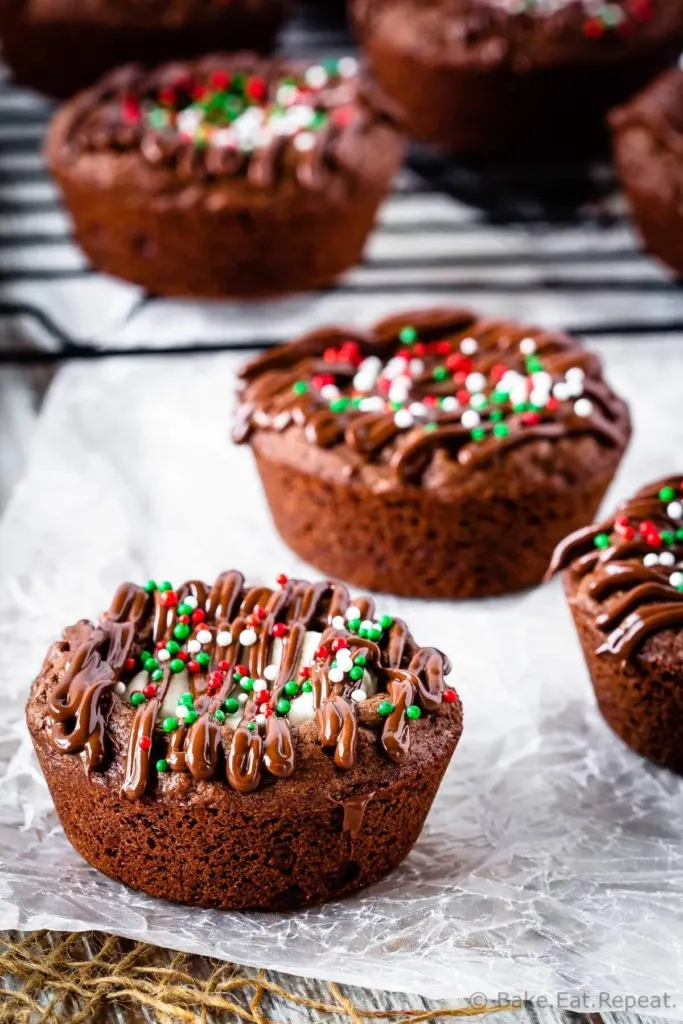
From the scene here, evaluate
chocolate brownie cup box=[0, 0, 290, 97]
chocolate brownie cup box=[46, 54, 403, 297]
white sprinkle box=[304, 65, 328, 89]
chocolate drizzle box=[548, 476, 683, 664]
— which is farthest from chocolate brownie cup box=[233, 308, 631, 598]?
chocolate brownie cup box=[0, 0, 290, 97]

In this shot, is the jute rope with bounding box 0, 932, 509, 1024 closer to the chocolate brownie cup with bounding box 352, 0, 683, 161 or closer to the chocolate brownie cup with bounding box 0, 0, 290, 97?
the chocolate brownie cup with bounding box 352, 0, 683, 161

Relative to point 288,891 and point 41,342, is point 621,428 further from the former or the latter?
point 41,342

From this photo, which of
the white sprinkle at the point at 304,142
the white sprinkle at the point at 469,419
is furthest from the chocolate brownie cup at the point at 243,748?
the white sprinkle at the point at 304,142

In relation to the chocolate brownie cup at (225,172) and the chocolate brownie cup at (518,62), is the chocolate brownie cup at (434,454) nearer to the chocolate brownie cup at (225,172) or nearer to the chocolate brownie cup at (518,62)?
the chocolate brownie cup at (225,172)

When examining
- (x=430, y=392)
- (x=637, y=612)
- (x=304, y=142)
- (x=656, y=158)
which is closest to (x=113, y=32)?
(x=304, y=142)

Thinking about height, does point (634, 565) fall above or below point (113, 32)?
below

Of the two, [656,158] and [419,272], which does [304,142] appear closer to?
[419,272]
